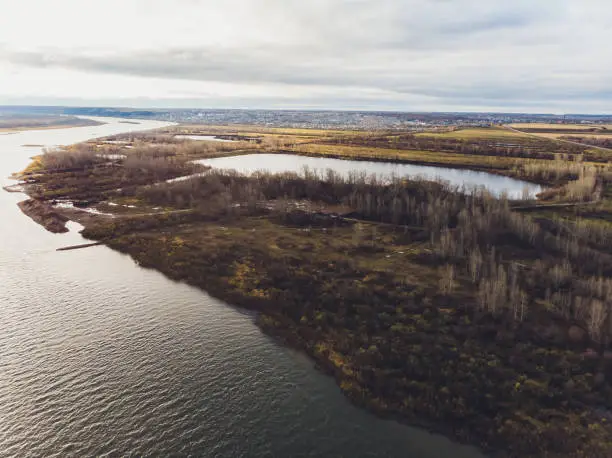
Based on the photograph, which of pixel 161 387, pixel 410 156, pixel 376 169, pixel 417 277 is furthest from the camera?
pixel 410 156

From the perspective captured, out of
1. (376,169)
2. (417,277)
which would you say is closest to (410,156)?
(376,169)

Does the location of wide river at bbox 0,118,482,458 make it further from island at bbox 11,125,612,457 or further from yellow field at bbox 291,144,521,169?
yellow field at bbox 291,144,521,169

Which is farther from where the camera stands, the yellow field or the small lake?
the yellow field

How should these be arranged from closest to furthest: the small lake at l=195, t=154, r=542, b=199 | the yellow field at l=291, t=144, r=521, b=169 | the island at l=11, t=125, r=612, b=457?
the island at l=11, t=125, r=612, b=457, the small lake at l=195, t=154, r=542, b=199, the yellow field at l=291, t=144, r=521, b=169

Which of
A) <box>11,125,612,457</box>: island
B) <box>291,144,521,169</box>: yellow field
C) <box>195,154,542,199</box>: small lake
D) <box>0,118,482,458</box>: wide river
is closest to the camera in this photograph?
<box>0,118,482,458</box>: wide river

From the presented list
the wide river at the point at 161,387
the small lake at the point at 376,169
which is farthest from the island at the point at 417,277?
the small lake at the point at 376,169

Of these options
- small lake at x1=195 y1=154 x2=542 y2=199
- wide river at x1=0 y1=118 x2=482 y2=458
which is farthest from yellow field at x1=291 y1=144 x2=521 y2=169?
wide river at x1=0 y1=118 x2=482 y2=458

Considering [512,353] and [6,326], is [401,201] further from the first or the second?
[6,326]

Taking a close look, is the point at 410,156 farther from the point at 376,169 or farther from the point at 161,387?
the point at 161,387
